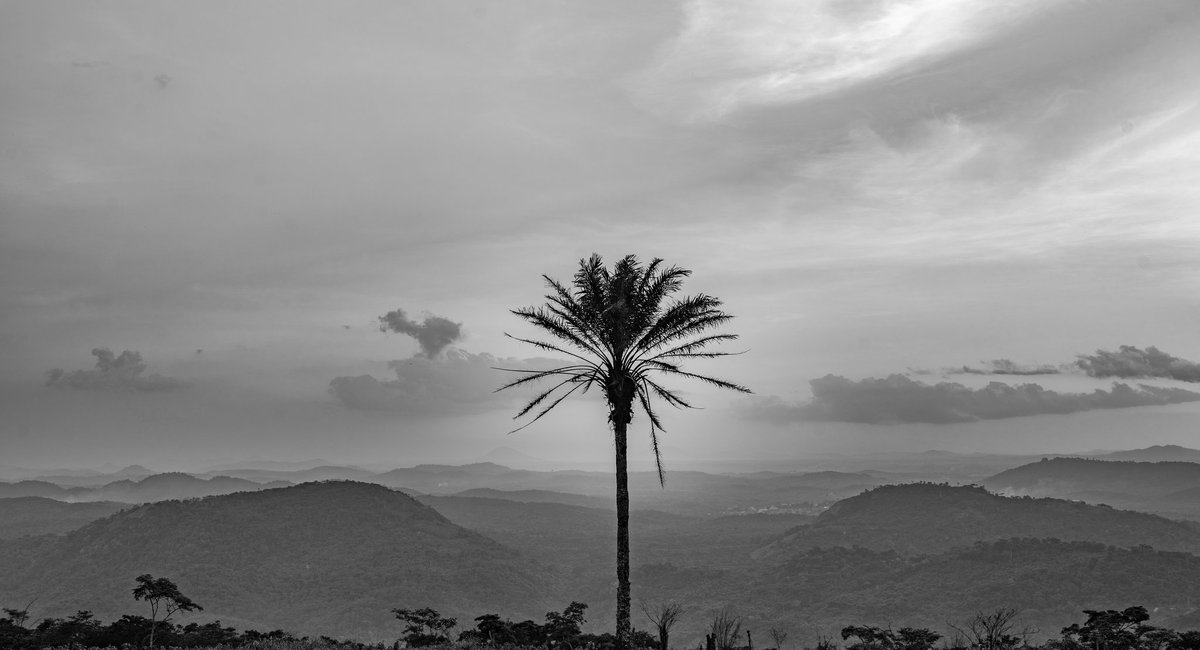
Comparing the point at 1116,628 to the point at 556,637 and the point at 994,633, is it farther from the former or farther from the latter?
the point at 556,637

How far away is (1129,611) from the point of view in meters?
57.4

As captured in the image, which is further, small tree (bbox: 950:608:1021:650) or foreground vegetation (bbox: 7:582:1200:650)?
small tree (bbox: 950:608:1021:650)

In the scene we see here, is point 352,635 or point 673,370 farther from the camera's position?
point 352,635

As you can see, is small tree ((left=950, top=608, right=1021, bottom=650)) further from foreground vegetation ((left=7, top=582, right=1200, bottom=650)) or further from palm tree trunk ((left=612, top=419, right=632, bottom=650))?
palm tree trunk ((left=612, top=419, right=632, bottom=650))

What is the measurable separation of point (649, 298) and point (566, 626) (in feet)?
185

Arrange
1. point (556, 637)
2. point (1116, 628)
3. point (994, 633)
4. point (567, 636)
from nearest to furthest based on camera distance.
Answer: point (994, 633) → point (567, 636) → point (1116, 628) → point (556, 637)

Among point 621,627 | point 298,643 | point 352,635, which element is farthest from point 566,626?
point 352,635

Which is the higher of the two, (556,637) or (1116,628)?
(1116,628)

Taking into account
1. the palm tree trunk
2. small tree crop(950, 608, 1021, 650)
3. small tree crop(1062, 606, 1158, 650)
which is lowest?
small tree crop(1062, 606, 1158, 650)

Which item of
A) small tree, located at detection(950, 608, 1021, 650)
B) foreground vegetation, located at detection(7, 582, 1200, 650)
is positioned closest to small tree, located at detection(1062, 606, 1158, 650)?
foreground vegetation, located at detection(7, 582, 1200, 650)

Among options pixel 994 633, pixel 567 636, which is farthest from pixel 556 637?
pixel 994 633

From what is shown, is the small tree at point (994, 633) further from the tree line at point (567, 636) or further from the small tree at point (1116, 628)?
the small tree at point (1116, 628)

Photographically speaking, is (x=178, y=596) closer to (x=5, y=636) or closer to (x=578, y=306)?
(x=5, y=636)

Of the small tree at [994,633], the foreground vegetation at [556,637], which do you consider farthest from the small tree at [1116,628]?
the small tree at [994,633]
